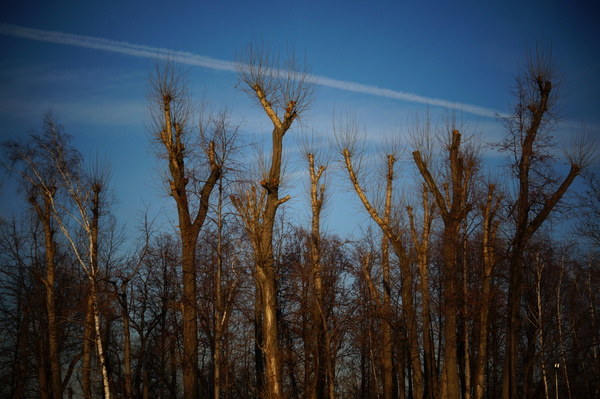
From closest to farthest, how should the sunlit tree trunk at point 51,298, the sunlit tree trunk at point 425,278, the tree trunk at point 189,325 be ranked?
the tree trunk at point 189,325, the sunlit tree trunk at point 51,298, the sunlit tree trunk at point 425,278

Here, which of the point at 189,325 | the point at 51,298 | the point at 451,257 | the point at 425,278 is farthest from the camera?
the point at 425,278

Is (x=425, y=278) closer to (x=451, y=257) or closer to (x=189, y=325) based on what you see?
(x=451, y=257)

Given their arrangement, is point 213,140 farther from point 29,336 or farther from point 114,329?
point 114,329

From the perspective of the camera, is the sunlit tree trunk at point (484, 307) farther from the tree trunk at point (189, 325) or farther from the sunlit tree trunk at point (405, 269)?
the tree trunk at point (189, 325)

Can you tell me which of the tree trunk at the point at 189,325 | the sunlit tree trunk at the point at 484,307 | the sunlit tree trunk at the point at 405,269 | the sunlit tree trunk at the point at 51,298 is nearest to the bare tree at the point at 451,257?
the sunlit tree trunk at the point at 405,269

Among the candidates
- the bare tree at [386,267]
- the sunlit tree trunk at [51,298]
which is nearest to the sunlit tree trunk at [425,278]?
the bare tree at [386,267]

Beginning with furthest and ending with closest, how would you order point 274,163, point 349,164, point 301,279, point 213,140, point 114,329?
point 114,329 → point 301,279 → point 349,164 → point 213,140 → point 274,163

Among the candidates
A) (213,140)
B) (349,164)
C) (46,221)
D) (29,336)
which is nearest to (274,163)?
(213,140)

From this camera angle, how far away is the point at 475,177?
23.8m

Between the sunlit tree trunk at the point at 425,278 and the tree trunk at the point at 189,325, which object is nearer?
the tree trunk at the point at 189,325

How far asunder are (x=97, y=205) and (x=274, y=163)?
766cm

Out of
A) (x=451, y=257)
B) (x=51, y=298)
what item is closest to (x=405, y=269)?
(x=451, y=257)

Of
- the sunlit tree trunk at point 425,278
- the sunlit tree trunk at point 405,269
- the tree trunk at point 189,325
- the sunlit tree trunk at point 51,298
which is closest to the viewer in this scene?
the tree trunk at point 189,325

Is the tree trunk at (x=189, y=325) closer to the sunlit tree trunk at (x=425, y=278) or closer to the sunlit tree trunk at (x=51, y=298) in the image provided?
the sunlit tree trunk at (x=51, y=298)
